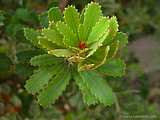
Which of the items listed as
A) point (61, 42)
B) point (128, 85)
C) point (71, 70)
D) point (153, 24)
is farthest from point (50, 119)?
point (153, 24)

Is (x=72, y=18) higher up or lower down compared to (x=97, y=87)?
higher up

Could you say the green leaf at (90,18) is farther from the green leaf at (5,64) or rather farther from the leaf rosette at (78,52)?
the green leaf at (5,64)

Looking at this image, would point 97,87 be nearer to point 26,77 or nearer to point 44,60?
point 44,60

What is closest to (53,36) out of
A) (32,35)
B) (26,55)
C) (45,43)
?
(45,43)

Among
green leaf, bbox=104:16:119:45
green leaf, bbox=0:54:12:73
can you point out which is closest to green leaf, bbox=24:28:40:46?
green leaf, bbox=104:16:119:45

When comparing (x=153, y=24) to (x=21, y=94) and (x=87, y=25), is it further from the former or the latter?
(x=87, y=25)

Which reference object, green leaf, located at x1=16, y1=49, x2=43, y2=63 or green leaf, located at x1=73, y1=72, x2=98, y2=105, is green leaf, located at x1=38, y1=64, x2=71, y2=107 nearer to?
green leaf, located at x1=73, y1=72, x2=98, y2=105
